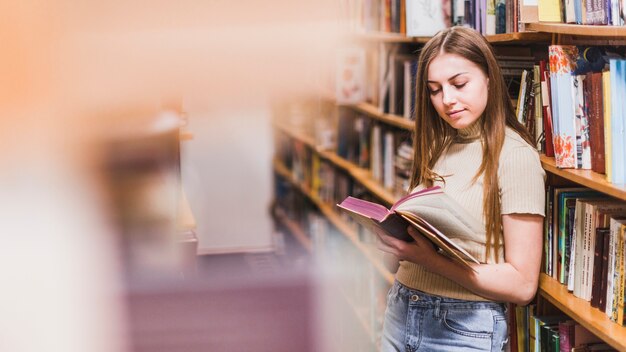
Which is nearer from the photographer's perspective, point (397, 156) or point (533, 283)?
point (533, 283)

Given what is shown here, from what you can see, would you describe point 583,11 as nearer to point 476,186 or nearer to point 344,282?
point 476,186

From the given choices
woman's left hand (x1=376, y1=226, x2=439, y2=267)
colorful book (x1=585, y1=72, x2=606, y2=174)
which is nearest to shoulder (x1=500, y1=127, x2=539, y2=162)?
colorful book (x1=585, y1=72, x2=606, y2=174)

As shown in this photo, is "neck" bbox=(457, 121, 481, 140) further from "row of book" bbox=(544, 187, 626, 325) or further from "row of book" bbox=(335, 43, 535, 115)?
"row of book" bbox=(335, 43, 535, 115)

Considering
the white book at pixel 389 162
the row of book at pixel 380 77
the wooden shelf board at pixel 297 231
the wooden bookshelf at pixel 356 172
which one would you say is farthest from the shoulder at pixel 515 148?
the wooden shelf board at pixel 297 231

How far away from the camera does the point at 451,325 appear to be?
4.67 ft

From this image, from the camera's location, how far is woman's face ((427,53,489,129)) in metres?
1.41

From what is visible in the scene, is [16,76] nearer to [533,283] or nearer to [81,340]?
[81,340]

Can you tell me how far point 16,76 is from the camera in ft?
10.3

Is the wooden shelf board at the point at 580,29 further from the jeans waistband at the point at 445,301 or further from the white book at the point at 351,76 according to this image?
the white book at the point at 351,76

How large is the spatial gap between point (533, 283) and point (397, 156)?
1.53 m

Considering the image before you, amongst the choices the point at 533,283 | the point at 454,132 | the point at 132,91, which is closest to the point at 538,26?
the point at 454,132

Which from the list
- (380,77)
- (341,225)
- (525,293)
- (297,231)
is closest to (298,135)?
(297,231)

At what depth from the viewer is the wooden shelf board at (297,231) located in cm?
423

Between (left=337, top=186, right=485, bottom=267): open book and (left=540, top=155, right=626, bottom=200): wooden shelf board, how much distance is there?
0.19 meters
